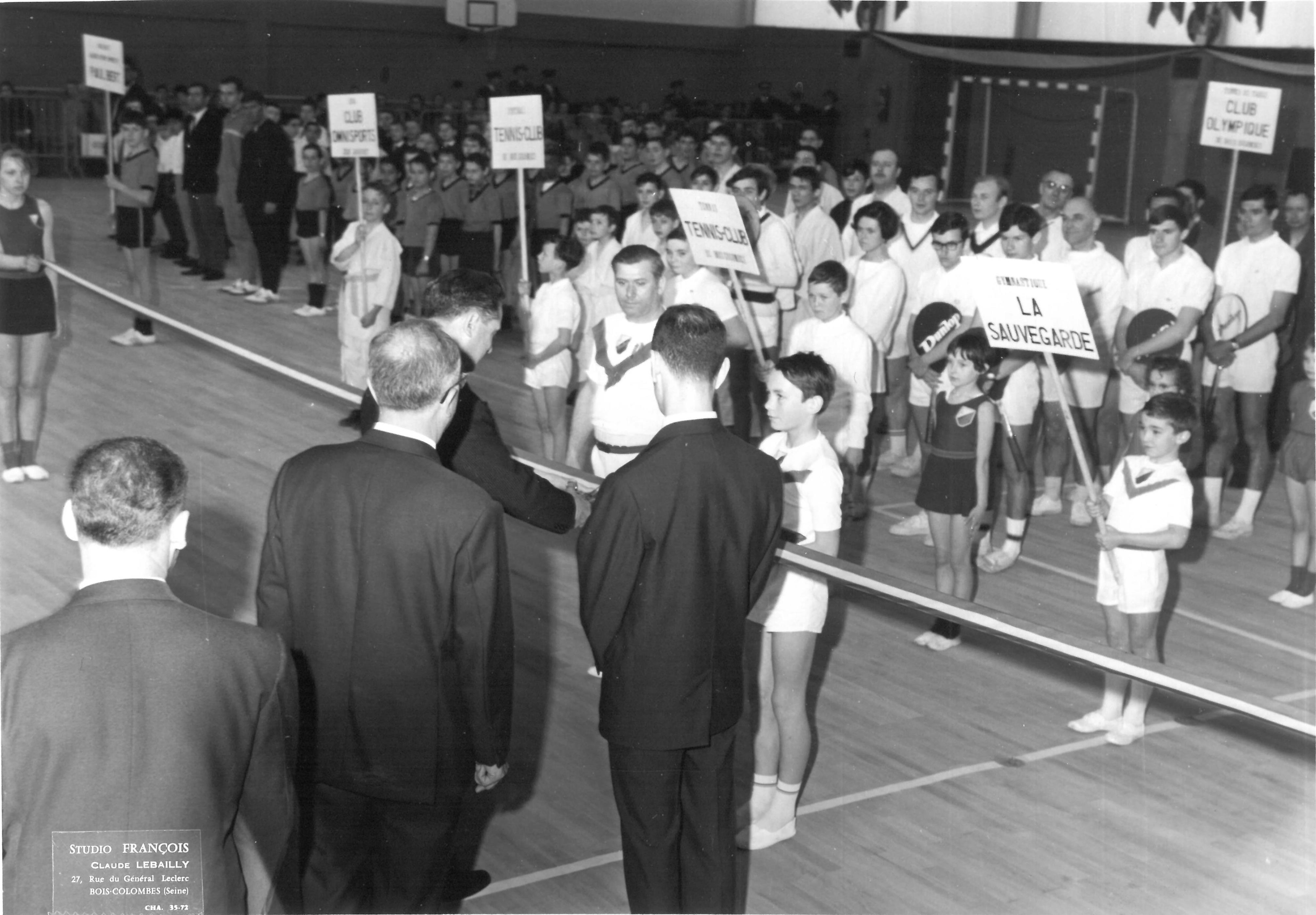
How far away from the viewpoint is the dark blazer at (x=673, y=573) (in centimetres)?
321

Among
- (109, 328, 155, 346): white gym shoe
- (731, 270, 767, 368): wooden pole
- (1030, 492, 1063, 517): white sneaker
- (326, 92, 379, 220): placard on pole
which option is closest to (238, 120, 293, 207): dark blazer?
(109, 328, 155, 346): white gym shoe

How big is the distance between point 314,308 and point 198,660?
37.7 feet

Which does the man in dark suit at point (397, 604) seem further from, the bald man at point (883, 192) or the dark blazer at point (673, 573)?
the bald man at point (883, 192)

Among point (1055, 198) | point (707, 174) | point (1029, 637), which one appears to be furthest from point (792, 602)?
point (707, 174)

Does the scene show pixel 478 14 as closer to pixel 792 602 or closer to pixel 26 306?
pixel 26 306

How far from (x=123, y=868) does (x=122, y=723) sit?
0.78ft

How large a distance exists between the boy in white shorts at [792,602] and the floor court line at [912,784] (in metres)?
0.27

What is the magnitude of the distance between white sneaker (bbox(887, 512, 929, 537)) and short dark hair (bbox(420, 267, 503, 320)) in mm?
4059

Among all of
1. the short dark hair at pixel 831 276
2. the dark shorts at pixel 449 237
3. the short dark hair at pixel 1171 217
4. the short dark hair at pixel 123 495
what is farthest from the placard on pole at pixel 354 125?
the short dark hair at pixel 123 495

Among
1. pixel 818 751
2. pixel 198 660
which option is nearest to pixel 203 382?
pixel 818 751

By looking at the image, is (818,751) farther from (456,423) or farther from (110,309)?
(110,309)

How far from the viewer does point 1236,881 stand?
13.8 ft

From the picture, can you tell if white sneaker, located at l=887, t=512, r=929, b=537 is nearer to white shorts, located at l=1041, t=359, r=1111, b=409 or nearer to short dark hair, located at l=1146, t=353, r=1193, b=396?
white shorts, located at l=1041, t=359, r=1111, b=409

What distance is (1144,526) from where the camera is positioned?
16.3 feet
